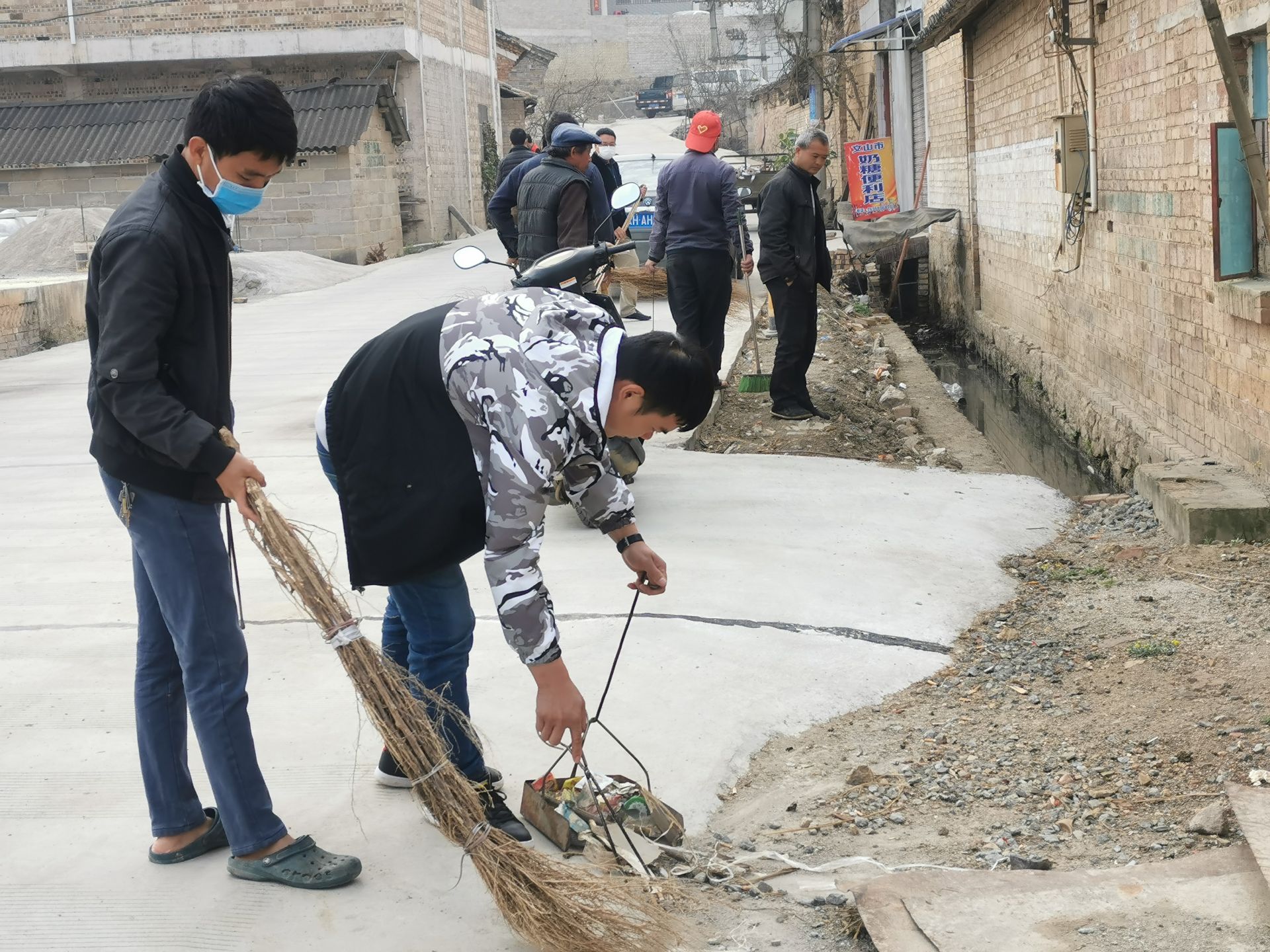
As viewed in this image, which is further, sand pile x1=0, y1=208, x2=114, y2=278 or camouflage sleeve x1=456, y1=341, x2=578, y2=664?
sand pile x1=0, y1=208, x2=114, y2=278

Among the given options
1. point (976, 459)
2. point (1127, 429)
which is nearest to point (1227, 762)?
point (976, 459)

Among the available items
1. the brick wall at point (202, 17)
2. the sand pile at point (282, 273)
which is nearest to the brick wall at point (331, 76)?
the brick wall at point (202, 17)

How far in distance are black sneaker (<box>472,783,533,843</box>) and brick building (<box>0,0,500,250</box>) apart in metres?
25.2

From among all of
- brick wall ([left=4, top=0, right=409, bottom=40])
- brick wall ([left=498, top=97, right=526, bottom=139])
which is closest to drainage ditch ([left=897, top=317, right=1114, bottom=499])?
brick wall ([left=4, top=0, right=409, bottom=40])

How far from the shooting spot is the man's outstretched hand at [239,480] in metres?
2.73

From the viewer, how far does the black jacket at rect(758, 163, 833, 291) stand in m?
8.34

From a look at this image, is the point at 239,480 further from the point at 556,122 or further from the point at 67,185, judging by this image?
the point at 67,185

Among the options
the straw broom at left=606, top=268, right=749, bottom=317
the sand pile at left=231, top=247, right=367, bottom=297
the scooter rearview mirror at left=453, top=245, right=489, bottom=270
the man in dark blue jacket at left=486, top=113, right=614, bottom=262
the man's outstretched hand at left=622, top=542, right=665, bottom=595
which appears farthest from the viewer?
the sand pile at left=231, top=247, right=367, bottom=297

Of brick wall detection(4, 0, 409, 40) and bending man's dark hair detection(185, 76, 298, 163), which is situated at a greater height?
brick wall detection(4, 0, 409, 40)

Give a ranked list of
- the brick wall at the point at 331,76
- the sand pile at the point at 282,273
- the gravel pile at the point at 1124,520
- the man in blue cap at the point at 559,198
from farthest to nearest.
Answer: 1. the brick wall at the point at 331,76
2. the sand pile at the point at 282,273
3. the man in blue cap at the point at 559,198
4. the gravel pile at the point at 1124,520

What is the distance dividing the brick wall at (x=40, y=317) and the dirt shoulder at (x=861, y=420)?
23.6 feet

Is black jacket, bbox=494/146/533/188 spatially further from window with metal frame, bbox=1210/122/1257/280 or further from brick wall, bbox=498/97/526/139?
brick wall, bbox=498/97/526/139

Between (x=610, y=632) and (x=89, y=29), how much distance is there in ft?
90.3

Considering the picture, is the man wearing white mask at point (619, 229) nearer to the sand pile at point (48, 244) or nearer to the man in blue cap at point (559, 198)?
the man in blue cap at point (559, 198)
